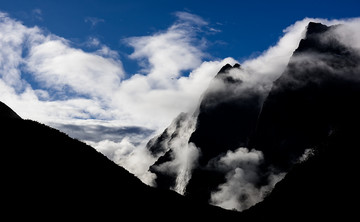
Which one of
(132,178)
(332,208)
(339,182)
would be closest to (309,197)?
(339,182)

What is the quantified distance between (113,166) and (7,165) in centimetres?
1847

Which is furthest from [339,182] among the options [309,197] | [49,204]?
[49,204]

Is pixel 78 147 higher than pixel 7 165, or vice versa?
pixel 78 147

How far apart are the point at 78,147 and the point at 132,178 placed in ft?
33.2

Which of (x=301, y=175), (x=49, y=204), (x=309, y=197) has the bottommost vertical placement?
(x=49, y=204)

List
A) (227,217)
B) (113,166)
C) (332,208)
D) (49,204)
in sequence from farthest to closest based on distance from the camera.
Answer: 1. (227,217)
2. (332,208)
3. (113,166)
4. (49,204)

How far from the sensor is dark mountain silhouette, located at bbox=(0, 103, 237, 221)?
31289 millimetres

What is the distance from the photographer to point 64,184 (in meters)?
36.2

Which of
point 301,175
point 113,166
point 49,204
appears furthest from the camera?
point 301,175

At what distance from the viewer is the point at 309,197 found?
6606 centimetres

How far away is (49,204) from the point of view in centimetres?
3152

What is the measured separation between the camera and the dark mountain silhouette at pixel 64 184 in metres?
31.3

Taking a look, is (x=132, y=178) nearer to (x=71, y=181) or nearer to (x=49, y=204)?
(x=71, y=181)

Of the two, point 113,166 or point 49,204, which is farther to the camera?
point 113,166
